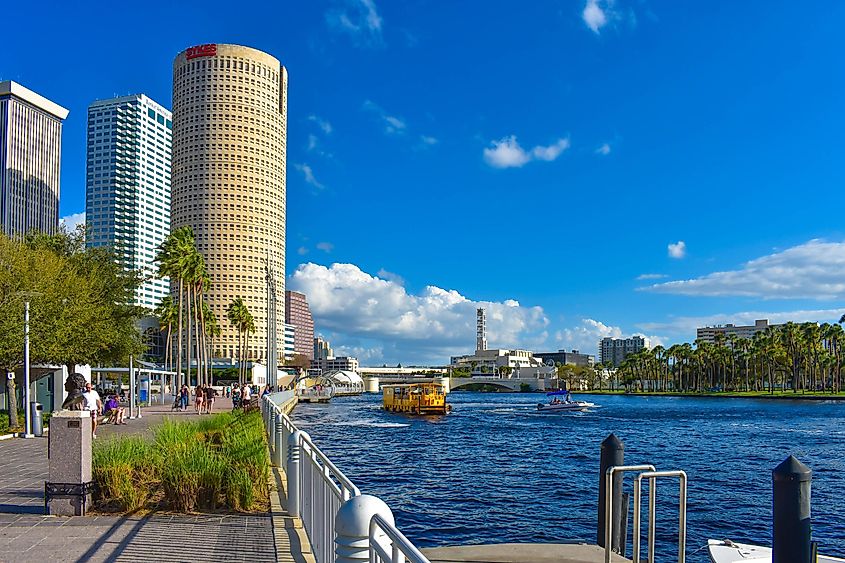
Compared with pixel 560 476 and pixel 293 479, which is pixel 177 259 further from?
pixel 293 479

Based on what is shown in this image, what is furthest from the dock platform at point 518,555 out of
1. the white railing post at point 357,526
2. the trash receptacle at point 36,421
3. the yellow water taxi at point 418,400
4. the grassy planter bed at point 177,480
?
the yellow water taxi at point 418,400

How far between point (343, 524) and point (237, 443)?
900 centimetres

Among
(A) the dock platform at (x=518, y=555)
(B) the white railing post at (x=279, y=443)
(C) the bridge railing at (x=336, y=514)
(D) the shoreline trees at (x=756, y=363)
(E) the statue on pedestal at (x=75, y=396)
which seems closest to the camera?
(C) the bridge railing at (x=336, y=514)

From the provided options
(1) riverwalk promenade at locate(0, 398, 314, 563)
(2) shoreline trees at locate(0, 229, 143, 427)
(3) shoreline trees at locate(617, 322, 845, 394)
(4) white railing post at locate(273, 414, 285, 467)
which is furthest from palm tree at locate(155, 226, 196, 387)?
(3) shoreline trees at locate(617, 322, 845, 394)

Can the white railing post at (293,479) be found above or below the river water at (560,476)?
above

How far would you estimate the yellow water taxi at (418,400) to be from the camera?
82.4m

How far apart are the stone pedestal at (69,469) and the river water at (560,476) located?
30.1 feet

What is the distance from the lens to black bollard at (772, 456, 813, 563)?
8570 millimetres

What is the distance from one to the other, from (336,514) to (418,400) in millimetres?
77525

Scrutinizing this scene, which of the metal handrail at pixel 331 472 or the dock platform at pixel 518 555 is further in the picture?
the dock platform at pixel 518 555

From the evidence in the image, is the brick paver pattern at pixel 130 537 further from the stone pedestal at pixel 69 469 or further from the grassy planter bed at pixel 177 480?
the grassy planter bed at pixel 177 480

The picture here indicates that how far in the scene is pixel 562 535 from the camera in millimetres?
18984

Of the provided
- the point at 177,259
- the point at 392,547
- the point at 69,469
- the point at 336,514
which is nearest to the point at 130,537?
the point at 69,469

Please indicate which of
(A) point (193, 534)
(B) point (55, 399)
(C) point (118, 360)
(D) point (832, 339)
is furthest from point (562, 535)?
(D) point (832, 339)
